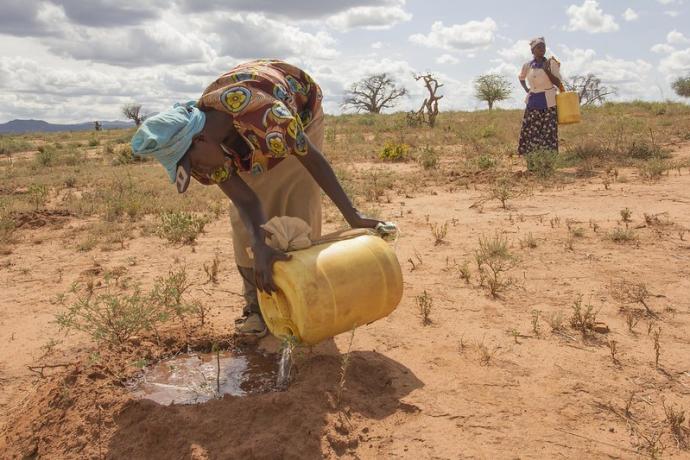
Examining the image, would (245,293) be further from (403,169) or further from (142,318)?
(403,169)

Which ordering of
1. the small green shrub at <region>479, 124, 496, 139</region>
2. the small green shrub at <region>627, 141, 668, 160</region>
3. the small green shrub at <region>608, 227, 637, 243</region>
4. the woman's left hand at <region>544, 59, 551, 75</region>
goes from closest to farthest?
the small green shrub at <region>608, 227, 637, 243</region> < the woman's left hand at <region>544, 59, 551, 75</region> < the small green shrub at <region>627, 141, 668, 160</region> < the small green shrub at <region>479, 124, 496, 139</region>

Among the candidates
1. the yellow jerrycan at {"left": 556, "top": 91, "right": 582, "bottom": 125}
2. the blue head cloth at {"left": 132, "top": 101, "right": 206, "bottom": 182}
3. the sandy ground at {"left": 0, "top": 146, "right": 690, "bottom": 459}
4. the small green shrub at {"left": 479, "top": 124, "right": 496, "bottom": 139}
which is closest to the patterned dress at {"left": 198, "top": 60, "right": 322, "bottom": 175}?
the blue head cloth at {"left": 132, "top": 101, "right": 206, "bottom": 182}

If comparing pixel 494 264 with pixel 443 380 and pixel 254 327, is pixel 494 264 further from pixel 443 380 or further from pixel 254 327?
pixel 254 327

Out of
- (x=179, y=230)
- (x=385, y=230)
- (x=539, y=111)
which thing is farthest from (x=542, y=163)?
(x=385, y=230)

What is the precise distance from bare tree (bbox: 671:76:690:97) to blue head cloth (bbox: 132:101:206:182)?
3087 cm

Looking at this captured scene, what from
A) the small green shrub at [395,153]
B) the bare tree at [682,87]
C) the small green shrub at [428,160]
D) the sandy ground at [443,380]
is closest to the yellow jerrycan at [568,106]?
the small green shrub at [428,160]

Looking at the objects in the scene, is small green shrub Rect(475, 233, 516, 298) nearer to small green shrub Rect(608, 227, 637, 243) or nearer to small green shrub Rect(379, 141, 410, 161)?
small green shrub Rect(608, 227, 637, 243)

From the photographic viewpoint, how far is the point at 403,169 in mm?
8320

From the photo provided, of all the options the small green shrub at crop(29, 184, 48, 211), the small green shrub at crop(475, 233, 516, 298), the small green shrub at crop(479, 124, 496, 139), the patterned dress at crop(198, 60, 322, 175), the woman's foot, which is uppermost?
the small green shrub at crop(479, 124, 496, 139)

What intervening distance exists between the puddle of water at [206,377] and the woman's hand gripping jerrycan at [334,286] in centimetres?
33

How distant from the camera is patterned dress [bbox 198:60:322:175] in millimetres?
2266

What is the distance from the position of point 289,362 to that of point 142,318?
0.83 meters

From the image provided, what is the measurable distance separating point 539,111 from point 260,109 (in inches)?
228

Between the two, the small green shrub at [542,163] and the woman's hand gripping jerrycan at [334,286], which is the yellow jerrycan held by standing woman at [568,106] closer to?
the small green shrub at [542,163]
